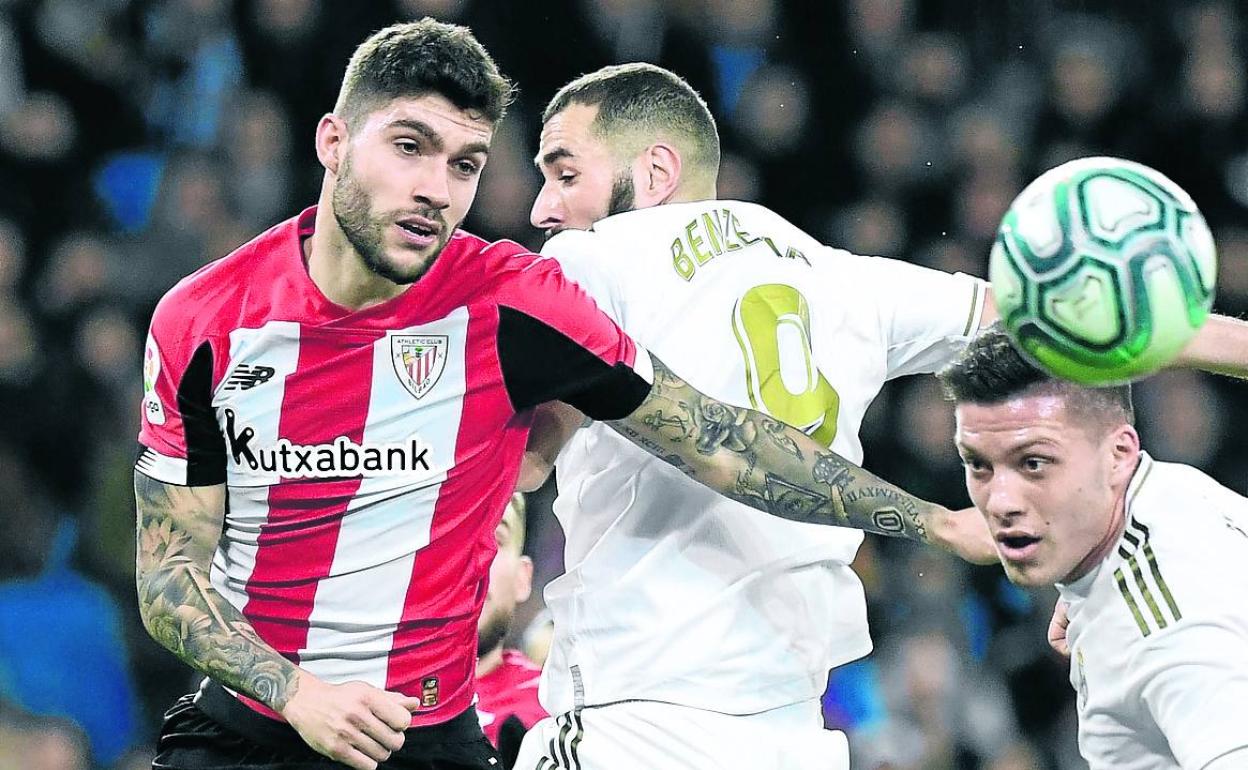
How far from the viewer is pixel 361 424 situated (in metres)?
3.31

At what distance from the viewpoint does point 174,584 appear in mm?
3172

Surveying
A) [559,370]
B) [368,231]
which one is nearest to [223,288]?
[368,231]

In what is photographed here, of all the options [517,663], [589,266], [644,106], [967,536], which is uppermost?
[644,106]

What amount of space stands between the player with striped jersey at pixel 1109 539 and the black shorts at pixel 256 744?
3.81 ft

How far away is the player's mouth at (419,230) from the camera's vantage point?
3.24 meters

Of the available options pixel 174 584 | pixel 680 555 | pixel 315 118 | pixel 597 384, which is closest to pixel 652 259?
pixel 597 384

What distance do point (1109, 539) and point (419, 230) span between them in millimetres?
1456

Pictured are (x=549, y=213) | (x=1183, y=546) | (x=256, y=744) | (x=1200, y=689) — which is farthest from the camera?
(x=549, y=213)

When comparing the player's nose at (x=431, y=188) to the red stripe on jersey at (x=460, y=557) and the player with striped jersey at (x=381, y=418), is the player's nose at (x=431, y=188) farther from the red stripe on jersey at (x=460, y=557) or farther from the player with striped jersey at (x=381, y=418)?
the red stripe on jersey at (x=460, y=557)

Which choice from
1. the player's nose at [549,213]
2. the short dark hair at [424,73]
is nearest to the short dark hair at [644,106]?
the player's nose at [549,213]

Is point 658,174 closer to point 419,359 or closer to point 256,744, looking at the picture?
point 419,359

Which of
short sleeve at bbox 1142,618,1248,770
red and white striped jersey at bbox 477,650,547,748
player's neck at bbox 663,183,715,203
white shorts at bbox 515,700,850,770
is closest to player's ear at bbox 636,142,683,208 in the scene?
player's neck at bbox 663,183,715,203

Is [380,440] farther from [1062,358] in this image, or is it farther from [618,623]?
[1062,358]

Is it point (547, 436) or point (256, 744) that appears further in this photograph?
point (547, 436)
